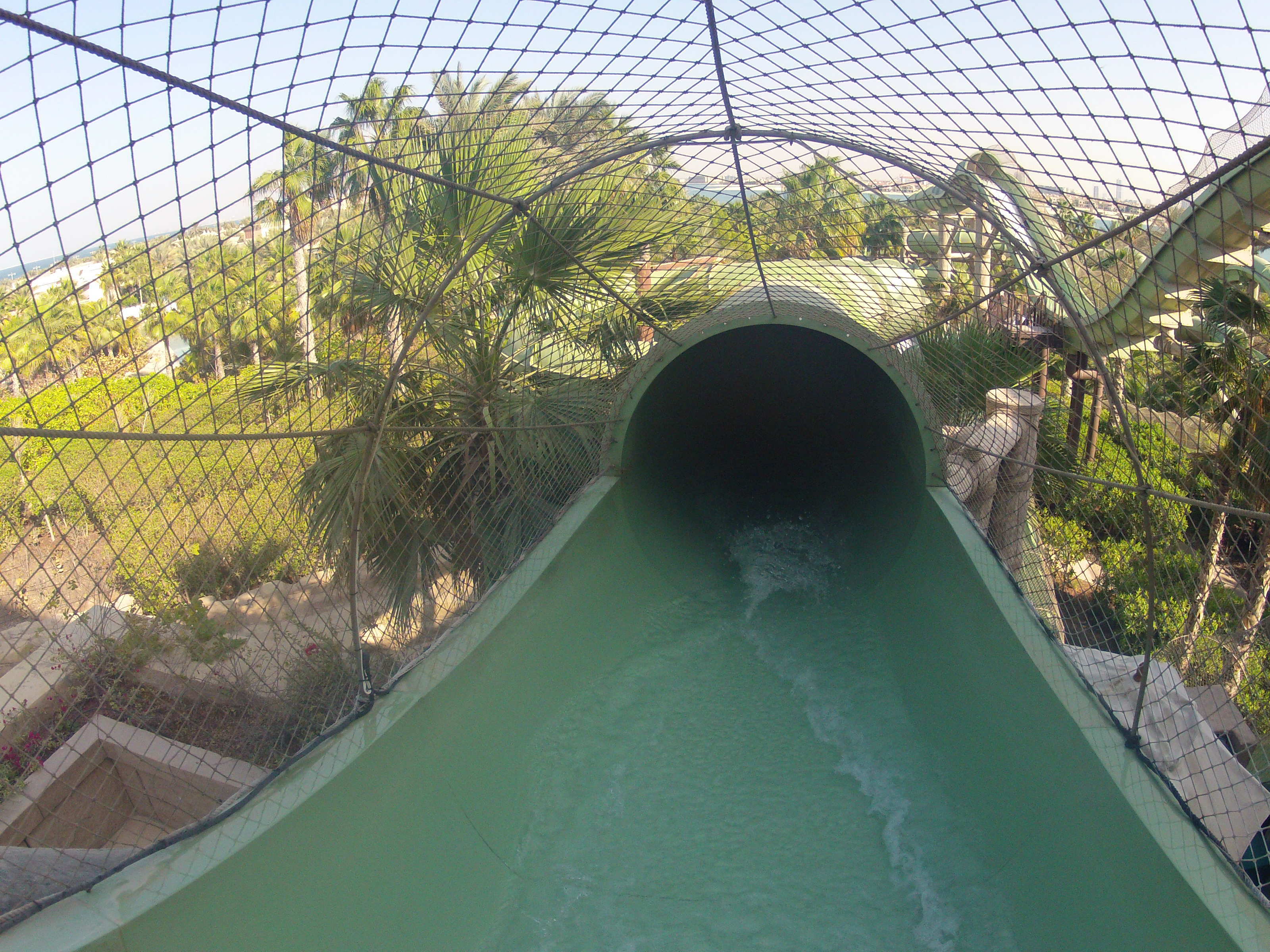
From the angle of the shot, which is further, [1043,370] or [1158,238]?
[1043,370]

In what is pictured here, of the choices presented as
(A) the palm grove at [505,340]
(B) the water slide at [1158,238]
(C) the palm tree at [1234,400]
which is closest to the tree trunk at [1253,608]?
(C) the palm tree at [1234,400]

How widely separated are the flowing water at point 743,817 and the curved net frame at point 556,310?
930mm

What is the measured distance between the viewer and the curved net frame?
8.66 ft

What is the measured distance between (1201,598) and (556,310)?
706cm

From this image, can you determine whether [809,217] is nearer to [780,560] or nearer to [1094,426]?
[780,560]

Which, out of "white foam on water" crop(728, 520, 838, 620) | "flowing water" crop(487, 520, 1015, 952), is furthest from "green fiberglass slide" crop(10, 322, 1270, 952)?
"white foam on water" crop(728, 520, 838, 620)

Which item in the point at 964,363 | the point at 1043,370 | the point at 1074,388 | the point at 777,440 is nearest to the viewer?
the point at 964,363

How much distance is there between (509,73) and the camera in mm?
3041

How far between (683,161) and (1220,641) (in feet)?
18.6

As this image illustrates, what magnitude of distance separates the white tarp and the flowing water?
0.83m

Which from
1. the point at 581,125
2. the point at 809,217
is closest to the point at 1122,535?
the point at 809,217

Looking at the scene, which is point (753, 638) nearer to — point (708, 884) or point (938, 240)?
point (708, 884)

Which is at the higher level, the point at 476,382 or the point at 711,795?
the point at 476,382

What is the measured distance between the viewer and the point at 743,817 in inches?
152
